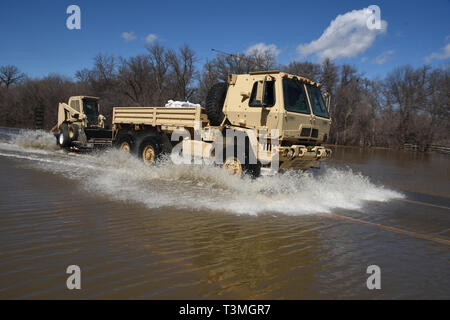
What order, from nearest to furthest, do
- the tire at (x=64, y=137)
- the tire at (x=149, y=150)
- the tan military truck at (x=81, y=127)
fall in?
the tire at (x=149, y=150)
the tan military truck at (x=81, y=127)
the tire at (x=64, y=137)

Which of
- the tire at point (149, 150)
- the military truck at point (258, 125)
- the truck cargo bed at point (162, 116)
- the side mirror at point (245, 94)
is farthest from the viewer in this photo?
the tire at point (149, 150)

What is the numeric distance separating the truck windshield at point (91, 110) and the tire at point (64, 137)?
1.12 meters

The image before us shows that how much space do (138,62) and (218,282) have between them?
4860 centimetres

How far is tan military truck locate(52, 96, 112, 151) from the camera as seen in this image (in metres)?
15.1

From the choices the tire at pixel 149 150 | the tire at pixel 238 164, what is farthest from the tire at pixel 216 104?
the tire at pixel 149 150

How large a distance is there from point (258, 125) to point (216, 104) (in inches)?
67.6

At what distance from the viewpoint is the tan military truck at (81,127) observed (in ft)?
49.5

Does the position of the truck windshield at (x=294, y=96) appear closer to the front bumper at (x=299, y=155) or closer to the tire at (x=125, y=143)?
the front bumper at (x=299, y=155)

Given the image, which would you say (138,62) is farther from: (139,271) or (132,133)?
(139,271)

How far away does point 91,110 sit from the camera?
16734mm
